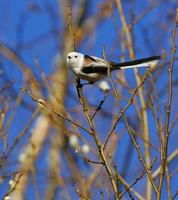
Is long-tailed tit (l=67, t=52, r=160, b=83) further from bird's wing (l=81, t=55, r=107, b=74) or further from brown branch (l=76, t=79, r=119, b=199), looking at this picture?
brown branch (l=76, t=79, r=119, b=199)

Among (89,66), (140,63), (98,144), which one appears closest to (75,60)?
(89,66)

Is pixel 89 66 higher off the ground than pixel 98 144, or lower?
higher

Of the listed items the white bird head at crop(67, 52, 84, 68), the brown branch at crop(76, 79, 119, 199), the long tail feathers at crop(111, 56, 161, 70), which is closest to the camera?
the brown branch at crop(76, 79, 119, 199)

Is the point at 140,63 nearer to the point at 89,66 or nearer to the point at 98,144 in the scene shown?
the point at 89,66

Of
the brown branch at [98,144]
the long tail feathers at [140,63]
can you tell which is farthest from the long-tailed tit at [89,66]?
the brown branch at [98,144]

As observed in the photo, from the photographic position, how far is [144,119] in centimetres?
293

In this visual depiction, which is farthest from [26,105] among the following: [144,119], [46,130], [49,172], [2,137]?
[2,137]

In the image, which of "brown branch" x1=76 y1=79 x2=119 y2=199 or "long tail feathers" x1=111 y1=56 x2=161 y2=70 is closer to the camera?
"brown branch" x1=76 y1=79 x2=119 y2=199

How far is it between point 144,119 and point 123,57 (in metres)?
0.65

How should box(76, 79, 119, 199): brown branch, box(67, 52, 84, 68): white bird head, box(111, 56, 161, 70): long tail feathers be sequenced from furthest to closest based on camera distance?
box(67, 52, 84, 68): white bird head → box(111, 56, 161, 70): long tail feathers → box(76, 79, 119, 199): brown branch

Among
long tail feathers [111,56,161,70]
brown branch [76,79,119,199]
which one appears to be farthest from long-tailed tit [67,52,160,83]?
brown branch [76,79,119,199]

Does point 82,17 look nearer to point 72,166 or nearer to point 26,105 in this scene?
point 26,105

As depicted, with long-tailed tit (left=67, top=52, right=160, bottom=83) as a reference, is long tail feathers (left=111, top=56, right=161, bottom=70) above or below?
below

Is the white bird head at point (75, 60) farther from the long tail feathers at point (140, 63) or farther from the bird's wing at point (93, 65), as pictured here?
the long tail feathers at point (140, 63)
